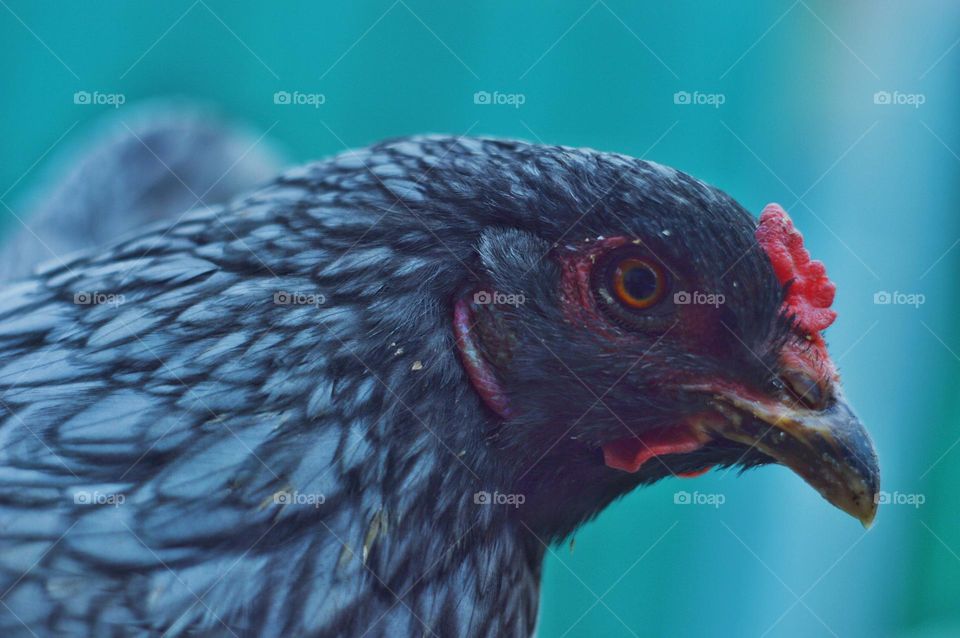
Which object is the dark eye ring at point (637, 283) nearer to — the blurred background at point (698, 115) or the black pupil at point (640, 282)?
the black pupil at point (640, 282)

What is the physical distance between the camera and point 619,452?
1.07 meters

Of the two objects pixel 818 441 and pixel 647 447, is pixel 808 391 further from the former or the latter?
pixel 647 447

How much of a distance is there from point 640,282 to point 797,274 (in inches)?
8.4

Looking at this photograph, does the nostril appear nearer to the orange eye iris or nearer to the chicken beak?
the chicken beak

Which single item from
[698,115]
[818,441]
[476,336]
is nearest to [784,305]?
[818,441]

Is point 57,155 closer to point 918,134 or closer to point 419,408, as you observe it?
point 419,408

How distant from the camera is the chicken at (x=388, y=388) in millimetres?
880

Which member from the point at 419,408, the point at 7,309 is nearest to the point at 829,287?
the point at 419,408

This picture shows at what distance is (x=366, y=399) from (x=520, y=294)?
24 centimetres

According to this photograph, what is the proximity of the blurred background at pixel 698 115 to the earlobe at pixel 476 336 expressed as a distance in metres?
0.81

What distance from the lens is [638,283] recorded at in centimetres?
99

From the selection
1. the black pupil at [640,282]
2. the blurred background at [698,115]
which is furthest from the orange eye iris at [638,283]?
the blurred background at [698,115]

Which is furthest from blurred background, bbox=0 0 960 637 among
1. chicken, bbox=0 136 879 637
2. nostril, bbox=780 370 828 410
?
nostril, bbox=780 370 828 410

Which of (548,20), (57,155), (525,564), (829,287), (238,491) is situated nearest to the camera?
(238,491)
